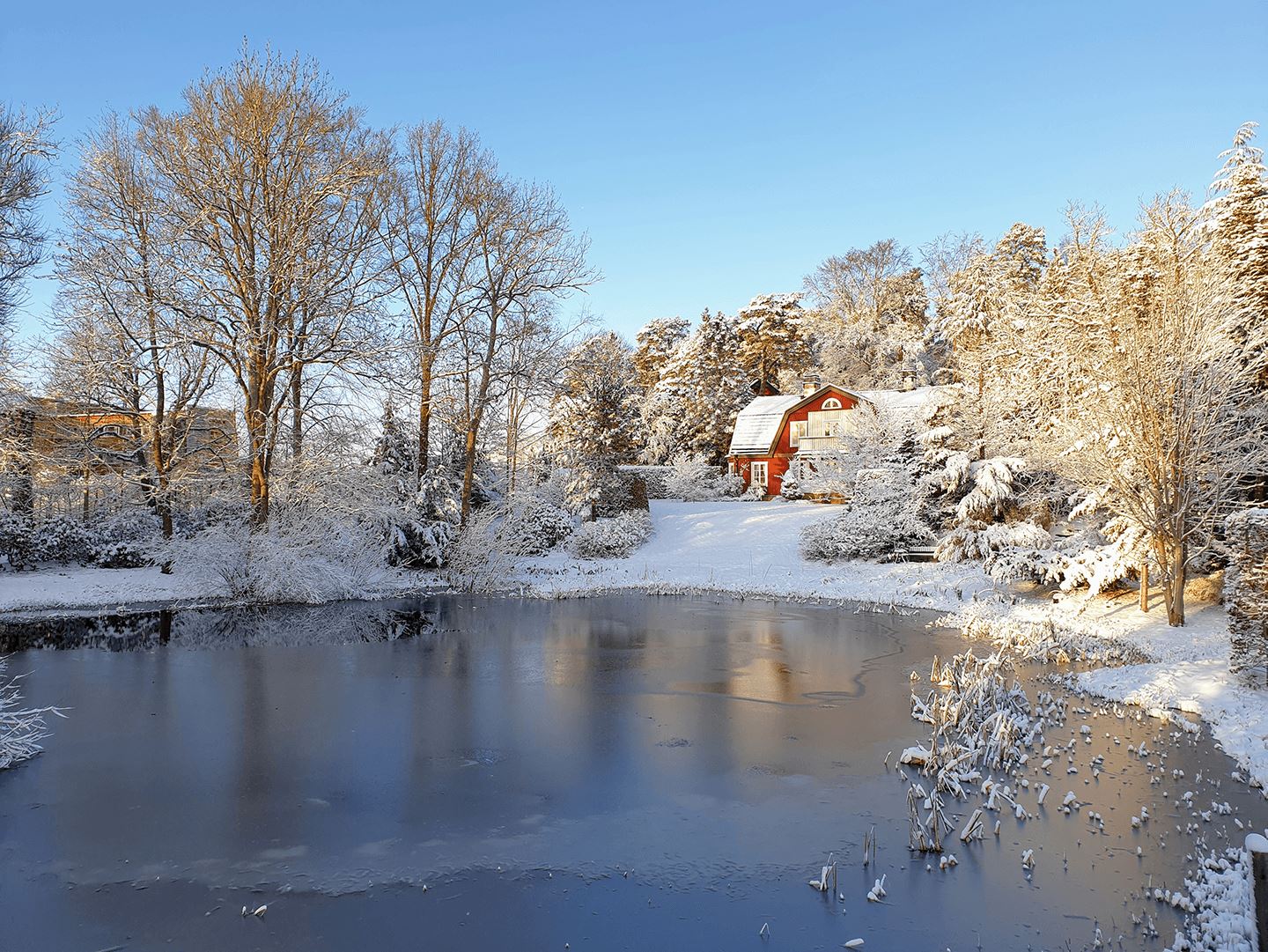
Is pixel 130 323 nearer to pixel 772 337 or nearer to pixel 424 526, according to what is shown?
pixel 424 526

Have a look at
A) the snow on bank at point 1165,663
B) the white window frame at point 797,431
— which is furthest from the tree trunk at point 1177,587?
the white window frame at point 797,431

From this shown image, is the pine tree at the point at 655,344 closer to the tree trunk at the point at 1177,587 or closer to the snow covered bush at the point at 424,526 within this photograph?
the snow covered bush at the point at 424,526

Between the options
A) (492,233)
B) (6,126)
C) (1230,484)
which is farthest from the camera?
(492,233)

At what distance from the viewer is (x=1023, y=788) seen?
290 inches

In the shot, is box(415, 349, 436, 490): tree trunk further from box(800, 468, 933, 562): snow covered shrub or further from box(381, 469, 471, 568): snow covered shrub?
box(800, 468, 933, 562): snow covered shrub

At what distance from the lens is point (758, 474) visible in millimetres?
40969

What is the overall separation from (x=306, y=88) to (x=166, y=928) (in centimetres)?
1960

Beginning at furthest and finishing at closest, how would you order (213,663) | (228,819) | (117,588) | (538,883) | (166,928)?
(117,588) → (213,663) → (228,819) → (538,883) → (166,928)

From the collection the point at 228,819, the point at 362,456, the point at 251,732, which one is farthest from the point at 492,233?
the point at 228,819

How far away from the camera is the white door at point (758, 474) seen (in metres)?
40.7

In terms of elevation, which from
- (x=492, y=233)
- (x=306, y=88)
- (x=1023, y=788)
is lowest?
(x=1023, y=788)

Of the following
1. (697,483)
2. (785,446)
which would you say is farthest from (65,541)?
(785,446)

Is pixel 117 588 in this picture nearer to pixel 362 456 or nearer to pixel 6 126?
pixel 362 456

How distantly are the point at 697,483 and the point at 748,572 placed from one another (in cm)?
1571
